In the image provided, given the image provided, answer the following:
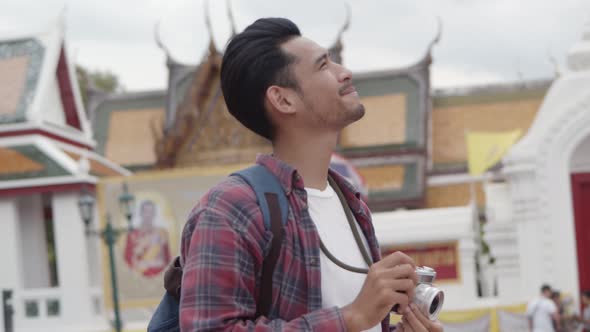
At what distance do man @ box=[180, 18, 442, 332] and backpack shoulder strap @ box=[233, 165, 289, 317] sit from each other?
1 cm

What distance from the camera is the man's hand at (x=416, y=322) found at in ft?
6.12

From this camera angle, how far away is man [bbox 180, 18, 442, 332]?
1.74m

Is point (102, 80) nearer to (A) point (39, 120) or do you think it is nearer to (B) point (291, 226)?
(A) point (39, 120)

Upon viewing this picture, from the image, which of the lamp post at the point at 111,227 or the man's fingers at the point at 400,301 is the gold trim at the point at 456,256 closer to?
the lamp post at the point at 111,227

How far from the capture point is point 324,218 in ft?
6.47

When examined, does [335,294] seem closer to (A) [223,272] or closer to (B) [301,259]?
(B) [301,259]

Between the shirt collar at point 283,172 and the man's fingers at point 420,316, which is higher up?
the shirt collar at point 283,172

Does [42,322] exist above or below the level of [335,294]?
below

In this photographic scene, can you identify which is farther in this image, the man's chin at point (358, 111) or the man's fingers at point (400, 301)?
the man's chin at point (358, 111)

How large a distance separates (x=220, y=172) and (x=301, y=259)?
12055 mm

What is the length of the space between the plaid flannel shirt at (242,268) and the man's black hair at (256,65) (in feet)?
0.64

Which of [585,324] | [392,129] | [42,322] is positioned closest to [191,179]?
[42,322]

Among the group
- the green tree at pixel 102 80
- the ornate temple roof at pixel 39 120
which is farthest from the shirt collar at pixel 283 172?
the green tree at pixel 102 80

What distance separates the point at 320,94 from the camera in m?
1.98
